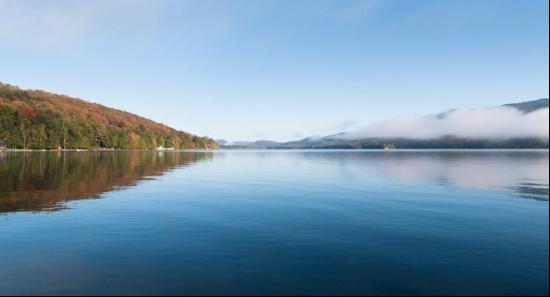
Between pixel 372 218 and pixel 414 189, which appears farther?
pixel 414 189

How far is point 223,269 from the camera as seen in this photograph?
16.9 metres

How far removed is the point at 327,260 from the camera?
1831 centimetres

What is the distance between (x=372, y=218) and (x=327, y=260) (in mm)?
12160

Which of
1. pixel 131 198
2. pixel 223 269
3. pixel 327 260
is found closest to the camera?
pixel 223 269

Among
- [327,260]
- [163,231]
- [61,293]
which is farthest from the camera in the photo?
[163,231]

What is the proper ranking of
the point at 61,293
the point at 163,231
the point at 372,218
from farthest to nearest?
the point at 372,218 → the point at 163,231 → the point at 61,293

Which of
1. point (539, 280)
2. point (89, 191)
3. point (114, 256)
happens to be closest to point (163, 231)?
point (114, 256)

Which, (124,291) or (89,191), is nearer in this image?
(124,291)

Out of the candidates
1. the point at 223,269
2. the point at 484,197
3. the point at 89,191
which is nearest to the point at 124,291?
the point at 223,269

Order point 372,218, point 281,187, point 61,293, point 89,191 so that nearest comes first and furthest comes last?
1. point 61,293
2. point 372,218
3. point 89,191
4. point 281,187

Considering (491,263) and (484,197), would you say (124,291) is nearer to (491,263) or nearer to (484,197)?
(491,263)

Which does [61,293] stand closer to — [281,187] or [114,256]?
[114,256]

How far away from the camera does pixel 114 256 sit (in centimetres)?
1884

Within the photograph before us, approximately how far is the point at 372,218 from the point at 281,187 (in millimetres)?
23720
